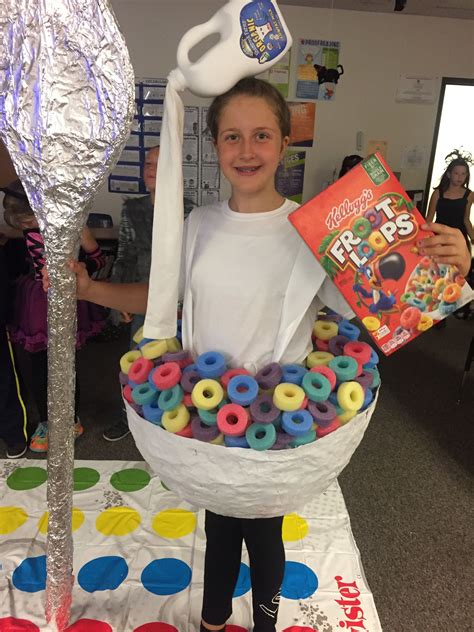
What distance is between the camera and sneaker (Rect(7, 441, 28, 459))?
1877 mm

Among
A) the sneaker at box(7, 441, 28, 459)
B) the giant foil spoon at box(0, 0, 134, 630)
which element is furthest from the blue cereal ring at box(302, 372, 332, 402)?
the sneaker at box(7, 441, 28, 459)

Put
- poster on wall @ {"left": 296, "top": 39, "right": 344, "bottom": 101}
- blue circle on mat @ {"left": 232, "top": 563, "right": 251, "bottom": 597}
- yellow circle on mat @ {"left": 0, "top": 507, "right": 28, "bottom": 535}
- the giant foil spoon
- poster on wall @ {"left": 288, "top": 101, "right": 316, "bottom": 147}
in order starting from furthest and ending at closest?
poster on wall @ {"left": 288, "top": 101, "right": 316, "bottom": 147} < poster on wall @ {"left": 296, "top": 39, "right": 344, "bottom": 101} < yellow circle on mat @ {"left": 0, "top": 507, "right": 28, "bottom": 535} < blue circle on mat @ {"left": 232, "top": 563, "right": 251, "bottom": 597} < the giant foil spoon

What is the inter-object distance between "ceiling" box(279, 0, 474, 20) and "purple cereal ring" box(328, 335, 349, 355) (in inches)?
110

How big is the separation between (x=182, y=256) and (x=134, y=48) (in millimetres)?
2720

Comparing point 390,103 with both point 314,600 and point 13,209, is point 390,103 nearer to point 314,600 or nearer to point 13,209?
point 13,209

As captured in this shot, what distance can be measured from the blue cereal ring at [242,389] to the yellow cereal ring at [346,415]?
163mm

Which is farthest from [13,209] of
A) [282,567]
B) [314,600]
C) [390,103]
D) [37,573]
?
[390,103]

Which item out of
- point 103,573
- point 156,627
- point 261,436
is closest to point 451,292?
point 261,436

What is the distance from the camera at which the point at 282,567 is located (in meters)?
1.04

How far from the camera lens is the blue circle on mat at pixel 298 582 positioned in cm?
134

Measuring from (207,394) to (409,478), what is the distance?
4.44 ft

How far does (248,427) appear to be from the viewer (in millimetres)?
853

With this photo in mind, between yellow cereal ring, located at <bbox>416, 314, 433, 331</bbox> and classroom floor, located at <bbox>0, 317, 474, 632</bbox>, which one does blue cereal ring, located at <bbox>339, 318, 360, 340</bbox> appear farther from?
classroom floor, located at <bbox>0, 317, 474, 632</bbox>

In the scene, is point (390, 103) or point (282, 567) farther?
point (390, 103)
